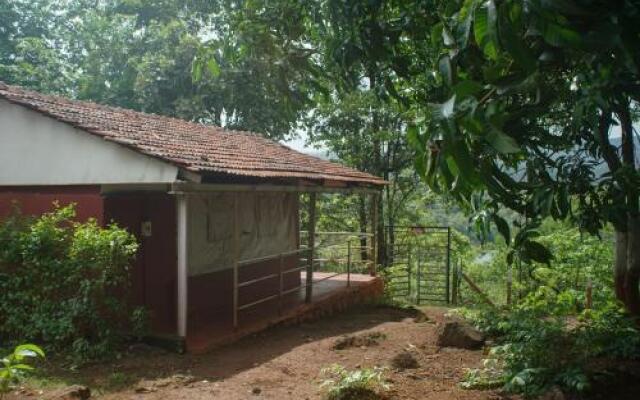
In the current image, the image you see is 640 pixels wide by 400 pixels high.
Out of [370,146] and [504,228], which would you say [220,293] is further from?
[370,146]

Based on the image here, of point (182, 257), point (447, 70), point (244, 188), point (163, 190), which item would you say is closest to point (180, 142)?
point (163, 190)

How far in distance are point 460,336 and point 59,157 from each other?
6311mm

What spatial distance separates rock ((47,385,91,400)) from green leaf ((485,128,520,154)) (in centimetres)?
473

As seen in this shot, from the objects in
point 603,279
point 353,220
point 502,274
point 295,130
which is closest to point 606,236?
point 603,279

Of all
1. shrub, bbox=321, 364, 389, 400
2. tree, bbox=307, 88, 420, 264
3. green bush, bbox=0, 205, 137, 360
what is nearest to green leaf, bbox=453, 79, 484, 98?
shrub, bbox=321, 364, 389, 400

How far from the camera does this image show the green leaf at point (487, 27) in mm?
1917

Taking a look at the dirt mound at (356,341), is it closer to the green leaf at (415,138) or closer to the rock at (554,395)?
the rock at (554,395)

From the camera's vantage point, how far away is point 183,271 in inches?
287

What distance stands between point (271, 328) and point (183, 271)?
2.33 meters

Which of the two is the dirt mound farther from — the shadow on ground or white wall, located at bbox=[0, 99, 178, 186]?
white wall, located at bbox=[0, 99, 178, 186]

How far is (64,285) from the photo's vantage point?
7.02 m

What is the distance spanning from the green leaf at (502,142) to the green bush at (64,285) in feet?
19.5

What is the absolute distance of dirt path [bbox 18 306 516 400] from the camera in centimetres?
559

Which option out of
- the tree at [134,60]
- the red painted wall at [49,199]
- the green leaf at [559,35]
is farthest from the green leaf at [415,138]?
the tree at [134,60]
